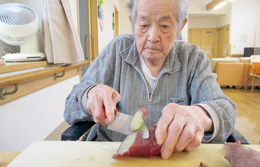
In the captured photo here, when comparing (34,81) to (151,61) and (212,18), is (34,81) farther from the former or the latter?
(212,18)

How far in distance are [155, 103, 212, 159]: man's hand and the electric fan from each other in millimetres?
1128

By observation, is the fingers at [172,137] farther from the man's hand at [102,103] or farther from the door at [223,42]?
the door at [223,42]

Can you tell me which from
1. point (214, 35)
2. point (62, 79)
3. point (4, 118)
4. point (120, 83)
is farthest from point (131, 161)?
point (214, 35)

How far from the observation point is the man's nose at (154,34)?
3.00 feet

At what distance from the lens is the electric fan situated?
1237 mm

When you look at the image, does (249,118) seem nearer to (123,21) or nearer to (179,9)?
(179,9)

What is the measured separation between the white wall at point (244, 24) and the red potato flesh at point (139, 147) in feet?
32.9

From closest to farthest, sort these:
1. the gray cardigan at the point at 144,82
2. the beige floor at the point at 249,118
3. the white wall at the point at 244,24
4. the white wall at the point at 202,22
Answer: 1. the gray cardigan at the point at 144,82
2. the beige floor at the point at 249,118
3. the white wall at the point at 244,24
4. the white wall at the point at 202,22

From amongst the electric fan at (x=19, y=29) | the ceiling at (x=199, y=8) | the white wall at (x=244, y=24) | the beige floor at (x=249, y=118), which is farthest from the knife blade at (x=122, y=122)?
the ceiling at (x=199, y=8)

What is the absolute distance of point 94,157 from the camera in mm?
615

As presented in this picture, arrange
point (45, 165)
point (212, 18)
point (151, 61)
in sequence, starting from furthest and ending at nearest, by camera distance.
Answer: point (212, 18) < point (151, 61) < point (45, 165)

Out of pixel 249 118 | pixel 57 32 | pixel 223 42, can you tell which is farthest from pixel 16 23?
pixel 223 42

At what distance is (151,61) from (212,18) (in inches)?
465

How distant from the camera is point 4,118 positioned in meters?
1.10
